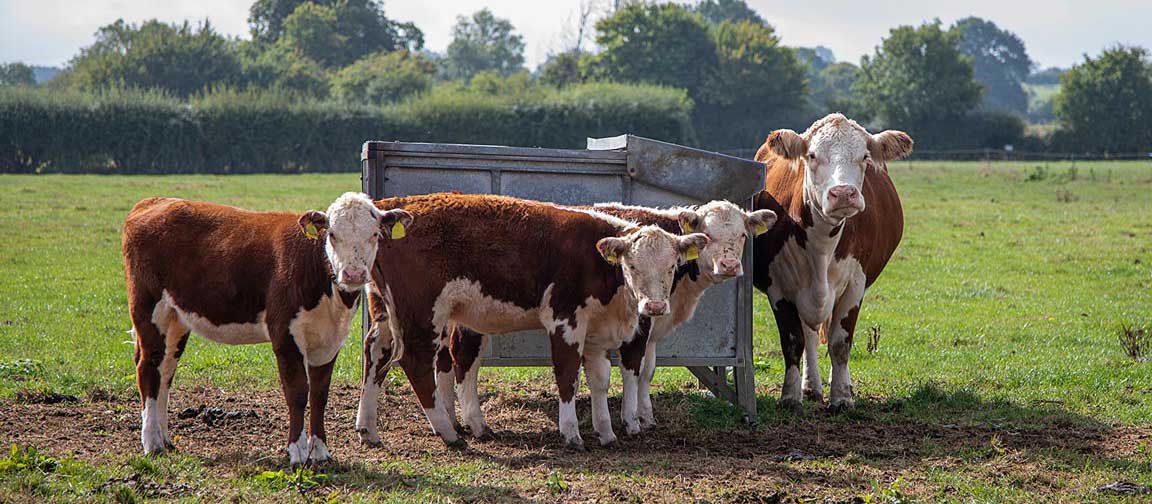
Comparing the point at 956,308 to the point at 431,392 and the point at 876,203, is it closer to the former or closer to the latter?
the point at 876,203

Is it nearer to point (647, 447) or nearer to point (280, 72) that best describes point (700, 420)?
point (647, 447)

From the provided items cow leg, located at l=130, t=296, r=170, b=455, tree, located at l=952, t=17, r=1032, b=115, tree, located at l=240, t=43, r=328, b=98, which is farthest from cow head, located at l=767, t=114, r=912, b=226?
tree, located at l=952, t=17, r=1032, b=115

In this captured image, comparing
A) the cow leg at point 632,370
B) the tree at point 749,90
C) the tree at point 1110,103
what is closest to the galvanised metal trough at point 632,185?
the cow leg at point 632,370

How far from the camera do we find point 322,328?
7543 mm

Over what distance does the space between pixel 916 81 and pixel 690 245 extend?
246 ft

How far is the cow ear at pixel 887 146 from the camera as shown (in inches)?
385

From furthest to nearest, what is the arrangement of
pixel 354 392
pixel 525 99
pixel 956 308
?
1. pixel 525 99
2. pixel 956 308
3. pixel 354 392

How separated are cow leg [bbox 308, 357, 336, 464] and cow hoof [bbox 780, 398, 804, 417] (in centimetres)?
415

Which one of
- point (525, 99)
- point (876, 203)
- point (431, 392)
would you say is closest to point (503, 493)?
point (431, 392)

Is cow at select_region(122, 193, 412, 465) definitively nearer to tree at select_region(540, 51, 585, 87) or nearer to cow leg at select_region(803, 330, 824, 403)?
cow leg at select_region(803, 330, 824, 403)

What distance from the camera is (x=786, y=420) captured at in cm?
960

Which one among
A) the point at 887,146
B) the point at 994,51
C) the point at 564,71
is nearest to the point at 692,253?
the point at 887,146

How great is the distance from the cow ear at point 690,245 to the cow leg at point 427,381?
1891mm

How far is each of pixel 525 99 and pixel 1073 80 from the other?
40.2m
